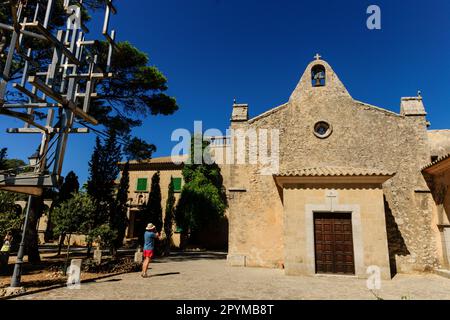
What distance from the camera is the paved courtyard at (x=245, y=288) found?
6281 mm

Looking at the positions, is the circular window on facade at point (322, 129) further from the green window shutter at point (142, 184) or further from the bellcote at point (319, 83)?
the green window shutter at point (142, 184)

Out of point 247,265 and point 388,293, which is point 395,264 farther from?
point 247,265

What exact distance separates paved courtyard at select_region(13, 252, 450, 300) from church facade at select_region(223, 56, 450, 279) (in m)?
1.08

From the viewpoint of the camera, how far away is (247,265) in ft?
39.2

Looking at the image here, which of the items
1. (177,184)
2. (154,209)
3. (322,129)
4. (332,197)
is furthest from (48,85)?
(177,184)

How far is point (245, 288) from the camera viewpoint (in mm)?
7320

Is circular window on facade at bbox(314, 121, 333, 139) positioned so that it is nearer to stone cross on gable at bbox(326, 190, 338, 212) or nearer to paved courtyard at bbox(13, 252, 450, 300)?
stone cross on gable at bbox(326, 190, 338, 212)

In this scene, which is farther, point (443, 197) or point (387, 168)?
point (387, 168)

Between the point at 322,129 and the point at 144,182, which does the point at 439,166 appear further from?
the point at 144,182

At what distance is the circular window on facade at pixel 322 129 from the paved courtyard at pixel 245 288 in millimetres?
6223
